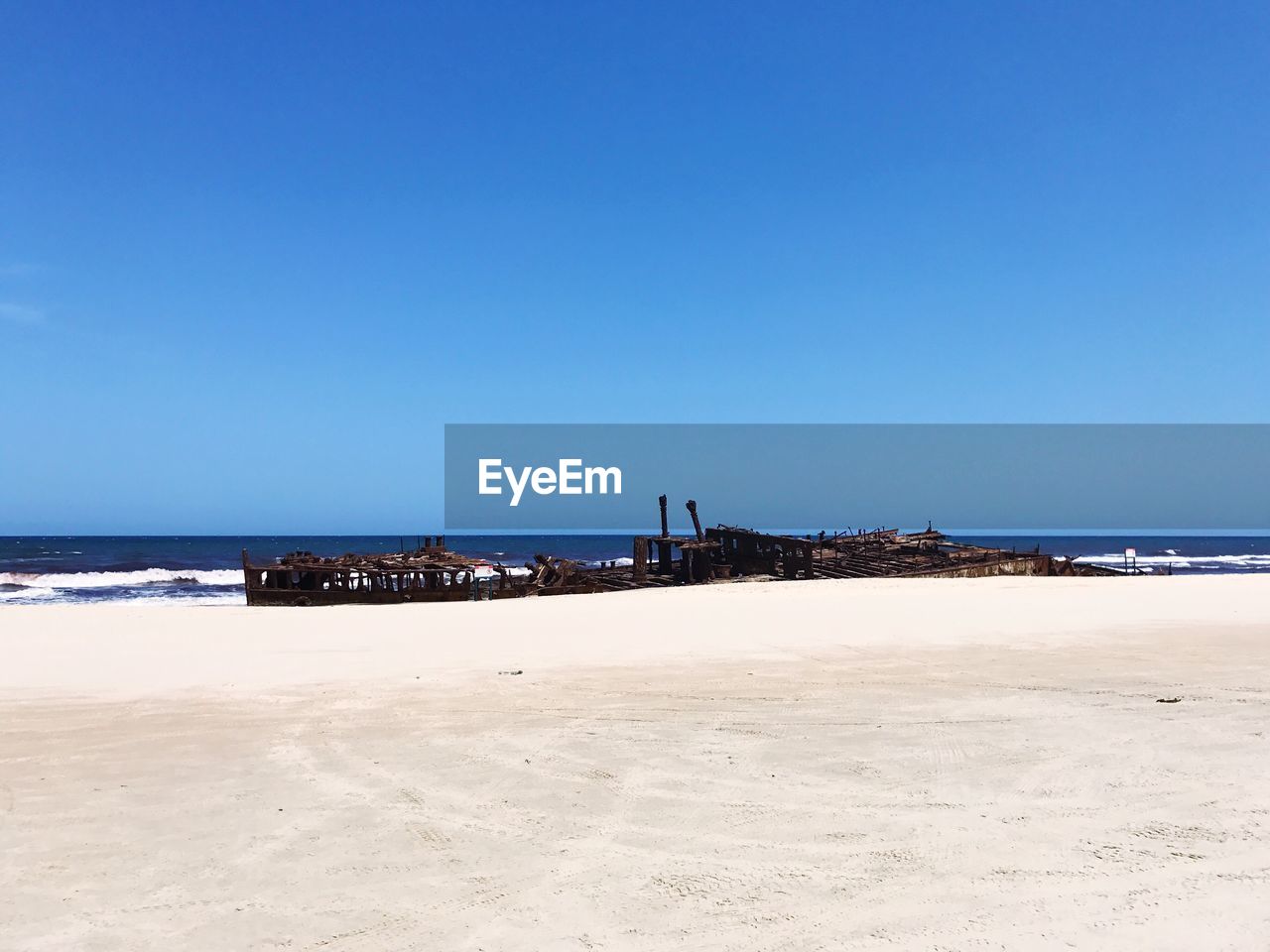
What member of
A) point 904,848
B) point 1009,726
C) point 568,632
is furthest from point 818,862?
point 568,632

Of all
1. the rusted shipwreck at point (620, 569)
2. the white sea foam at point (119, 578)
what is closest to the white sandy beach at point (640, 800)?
the rusted shipwreck at point (620, 569)

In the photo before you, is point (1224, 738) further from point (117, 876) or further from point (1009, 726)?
point (117, 876)

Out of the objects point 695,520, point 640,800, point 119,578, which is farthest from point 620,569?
point 119,578

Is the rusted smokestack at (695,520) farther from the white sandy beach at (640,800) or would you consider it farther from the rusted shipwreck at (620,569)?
the white sandy beach at (640,800)

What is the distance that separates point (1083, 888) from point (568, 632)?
409 inches

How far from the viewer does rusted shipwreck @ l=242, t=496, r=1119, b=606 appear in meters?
30.6

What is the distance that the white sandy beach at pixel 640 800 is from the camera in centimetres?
396

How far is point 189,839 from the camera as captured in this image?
499 cm

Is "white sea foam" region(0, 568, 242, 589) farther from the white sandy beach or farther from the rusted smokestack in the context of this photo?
the white sandy beach

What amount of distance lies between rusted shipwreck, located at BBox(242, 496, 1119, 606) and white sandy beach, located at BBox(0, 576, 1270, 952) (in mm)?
19036

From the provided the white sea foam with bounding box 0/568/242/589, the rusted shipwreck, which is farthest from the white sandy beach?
the white sea foam with bounding box 0/568/242/589

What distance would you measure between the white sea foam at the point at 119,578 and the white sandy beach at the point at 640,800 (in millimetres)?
44189

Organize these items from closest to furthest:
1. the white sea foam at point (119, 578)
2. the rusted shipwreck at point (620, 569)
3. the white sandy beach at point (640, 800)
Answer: the white sandy beach at point (640, 800)
the rusted shipwreck at point (620, 569)
the white sea foam at point (119, 578)

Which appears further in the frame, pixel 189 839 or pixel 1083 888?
pixel 189 839
